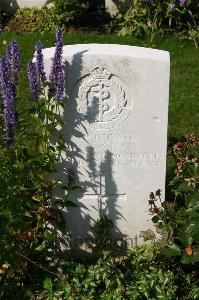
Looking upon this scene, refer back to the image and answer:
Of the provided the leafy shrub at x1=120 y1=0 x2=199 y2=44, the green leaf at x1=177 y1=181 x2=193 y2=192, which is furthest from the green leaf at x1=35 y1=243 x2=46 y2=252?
the leafy shrub at x1=120 y1=0 x2=199 y2=44

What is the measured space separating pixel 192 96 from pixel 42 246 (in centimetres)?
306

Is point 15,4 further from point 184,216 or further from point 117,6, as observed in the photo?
point 184,216

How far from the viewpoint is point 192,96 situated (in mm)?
6832

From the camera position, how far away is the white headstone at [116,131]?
412cm

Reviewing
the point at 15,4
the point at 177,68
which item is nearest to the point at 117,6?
the point at 15,4

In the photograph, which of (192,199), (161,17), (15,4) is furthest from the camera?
(15,4)

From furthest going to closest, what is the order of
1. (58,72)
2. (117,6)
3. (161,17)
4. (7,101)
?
(117,6) → (161,17) → (58,72) → (7,101)

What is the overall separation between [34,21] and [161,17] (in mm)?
1711

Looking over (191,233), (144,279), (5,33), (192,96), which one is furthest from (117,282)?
(5,33)

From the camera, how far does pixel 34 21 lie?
870 cm

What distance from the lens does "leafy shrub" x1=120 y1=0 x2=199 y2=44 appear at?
8.09 meters

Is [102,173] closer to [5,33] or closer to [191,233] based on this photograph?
[191,233]

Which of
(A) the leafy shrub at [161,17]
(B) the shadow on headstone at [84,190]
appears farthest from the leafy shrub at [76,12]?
(B) the shadow on headstone at [84,190]

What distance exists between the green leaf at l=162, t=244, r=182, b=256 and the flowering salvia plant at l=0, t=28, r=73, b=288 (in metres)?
0.75
